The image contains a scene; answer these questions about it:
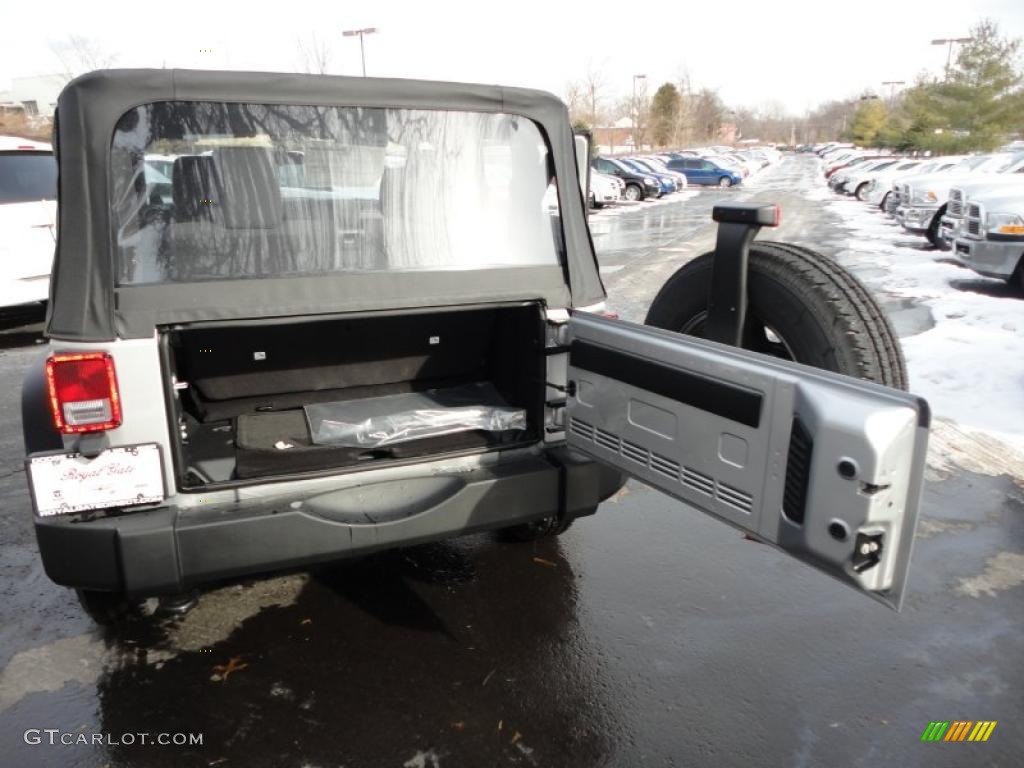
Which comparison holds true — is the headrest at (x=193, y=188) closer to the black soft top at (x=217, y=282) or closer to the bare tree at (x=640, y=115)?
the black soft top at (x=217, y=282)

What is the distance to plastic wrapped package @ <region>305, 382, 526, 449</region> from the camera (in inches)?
136

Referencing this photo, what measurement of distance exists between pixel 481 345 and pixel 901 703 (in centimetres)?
241

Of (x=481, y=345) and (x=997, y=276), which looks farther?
(x=997, y=276)

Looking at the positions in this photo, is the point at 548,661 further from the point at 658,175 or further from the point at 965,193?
the point at 658,175

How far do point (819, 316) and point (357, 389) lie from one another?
2.24 metres

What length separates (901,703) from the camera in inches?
108

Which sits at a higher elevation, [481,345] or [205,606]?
→ [481,345]

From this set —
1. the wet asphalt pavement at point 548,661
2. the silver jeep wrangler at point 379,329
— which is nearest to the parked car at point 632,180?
the wet asphalt pavement at point 548,661

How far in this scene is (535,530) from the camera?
382cm

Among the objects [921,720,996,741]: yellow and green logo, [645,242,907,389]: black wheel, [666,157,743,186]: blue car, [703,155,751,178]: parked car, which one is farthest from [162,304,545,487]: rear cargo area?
[703,155,751,178]: parked car

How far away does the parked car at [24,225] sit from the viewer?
25.4 ft

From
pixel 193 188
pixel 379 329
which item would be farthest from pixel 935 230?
pixel 193 188

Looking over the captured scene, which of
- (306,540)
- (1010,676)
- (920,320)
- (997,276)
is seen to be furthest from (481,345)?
(997,276)

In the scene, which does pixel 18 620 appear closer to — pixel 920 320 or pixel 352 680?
pixel 352 680
